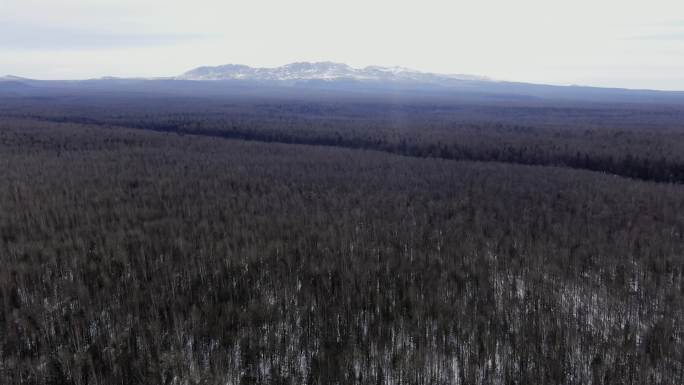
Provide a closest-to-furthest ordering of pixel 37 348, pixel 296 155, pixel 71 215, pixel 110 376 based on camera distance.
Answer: pixel 110 376 < pixel 37 348 < pixel 71 215 < pixel 296 155

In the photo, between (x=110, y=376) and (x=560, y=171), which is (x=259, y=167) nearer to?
(x=560, y=171)

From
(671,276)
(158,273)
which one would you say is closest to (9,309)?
(158,273)

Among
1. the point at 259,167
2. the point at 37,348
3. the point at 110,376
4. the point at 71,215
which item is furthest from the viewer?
the point at 259,167

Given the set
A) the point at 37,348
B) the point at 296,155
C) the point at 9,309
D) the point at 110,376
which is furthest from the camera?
the point at 296,155

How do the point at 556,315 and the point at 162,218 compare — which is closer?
the point at 556,315

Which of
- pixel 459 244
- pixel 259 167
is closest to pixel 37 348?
pixel 459 244

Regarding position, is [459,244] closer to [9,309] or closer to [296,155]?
[9,309]
